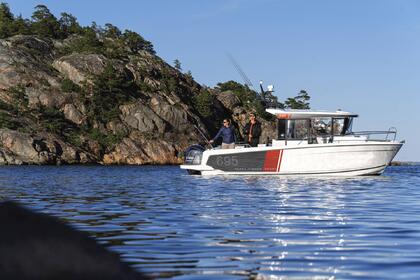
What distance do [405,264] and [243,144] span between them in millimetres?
25942

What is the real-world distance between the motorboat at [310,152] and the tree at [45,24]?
353 feet

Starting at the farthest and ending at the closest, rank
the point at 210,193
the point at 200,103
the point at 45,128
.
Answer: the point at 200,103, the point at 45,128, the point at 210,193

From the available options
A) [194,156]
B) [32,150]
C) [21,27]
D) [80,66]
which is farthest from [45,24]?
[194,156]

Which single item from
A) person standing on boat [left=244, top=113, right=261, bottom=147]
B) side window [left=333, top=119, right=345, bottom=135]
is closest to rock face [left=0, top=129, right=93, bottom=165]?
person standing on boat [left=244, top=113, right=261, bottom=147]

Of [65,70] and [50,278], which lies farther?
[65,70]

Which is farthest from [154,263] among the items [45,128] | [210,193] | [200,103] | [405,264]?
[200,103]

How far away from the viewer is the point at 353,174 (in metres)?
30.6

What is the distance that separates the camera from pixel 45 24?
135000 mm

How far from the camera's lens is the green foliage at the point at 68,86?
334 ft

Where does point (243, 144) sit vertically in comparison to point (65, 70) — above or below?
below

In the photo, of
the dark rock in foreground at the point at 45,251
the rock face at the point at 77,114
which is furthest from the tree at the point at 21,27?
the dark rock in foreground at the point at 45,251

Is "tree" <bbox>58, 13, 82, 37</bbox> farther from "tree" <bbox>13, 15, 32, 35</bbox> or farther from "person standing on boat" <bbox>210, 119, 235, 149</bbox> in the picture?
"person standing on boat" <bbox>210, 119, 235, 149</bbox>

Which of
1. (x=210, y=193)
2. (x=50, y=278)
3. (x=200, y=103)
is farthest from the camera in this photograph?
(x=200, y=103)

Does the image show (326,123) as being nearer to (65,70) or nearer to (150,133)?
(150,133)
